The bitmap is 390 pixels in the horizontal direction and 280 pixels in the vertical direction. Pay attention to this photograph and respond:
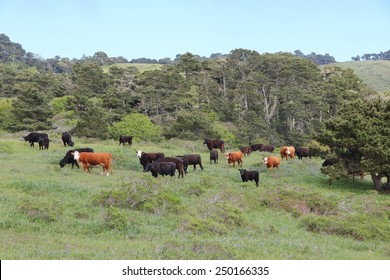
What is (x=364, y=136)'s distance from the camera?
2336cm

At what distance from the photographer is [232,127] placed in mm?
62156

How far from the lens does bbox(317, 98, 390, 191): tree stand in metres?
23.0

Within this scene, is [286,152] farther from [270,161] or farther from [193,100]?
[193,100]

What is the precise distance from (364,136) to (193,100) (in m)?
44.3

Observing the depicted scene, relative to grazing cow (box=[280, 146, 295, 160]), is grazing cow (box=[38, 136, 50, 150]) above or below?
above

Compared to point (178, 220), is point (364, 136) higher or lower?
higher

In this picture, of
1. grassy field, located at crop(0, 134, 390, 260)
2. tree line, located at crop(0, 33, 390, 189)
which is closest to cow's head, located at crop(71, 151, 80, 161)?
grassy field, located at crop(0, 134, 390, 260)

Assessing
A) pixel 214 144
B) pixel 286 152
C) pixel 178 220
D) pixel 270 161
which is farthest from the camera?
pixel 214 144

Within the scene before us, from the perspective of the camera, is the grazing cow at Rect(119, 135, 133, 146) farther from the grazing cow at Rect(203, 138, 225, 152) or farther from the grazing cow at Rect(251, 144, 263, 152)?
the grazing cow at Rect(251, 144, 263, 152)

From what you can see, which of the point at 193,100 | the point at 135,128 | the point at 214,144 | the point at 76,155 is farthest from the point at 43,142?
the point at 193,100

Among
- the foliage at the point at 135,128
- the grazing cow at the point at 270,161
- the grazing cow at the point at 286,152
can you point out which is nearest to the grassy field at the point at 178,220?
the grazing cow at the point at 270,161

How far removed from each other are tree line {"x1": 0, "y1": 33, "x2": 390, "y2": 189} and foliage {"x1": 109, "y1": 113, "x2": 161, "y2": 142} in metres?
0.12

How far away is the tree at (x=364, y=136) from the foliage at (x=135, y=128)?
27.7 metres

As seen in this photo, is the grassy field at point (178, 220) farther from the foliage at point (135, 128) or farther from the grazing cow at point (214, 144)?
the foliage at point (135, 128)
